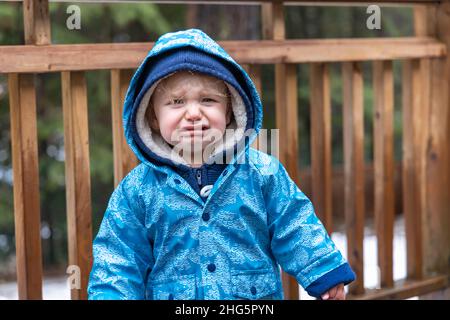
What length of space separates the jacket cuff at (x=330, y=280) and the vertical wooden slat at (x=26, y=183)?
110cm

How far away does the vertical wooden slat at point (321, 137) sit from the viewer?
373 cm

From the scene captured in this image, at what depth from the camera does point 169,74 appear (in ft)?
8.10

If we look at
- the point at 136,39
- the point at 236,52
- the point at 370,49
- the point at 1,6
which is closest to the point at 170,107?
the point at 236,52

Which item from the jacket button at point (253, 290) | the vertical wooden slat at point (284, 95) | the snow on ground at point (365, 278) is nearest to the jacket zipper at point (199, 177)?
the jacket button at point (253, 290)

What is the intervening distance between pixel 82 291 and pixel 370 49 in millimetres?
1664

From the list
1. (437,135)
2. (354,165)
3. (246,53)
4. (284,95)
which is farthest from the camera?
(437,135)

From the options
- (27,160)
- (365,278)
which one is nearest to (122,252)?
(27,160)

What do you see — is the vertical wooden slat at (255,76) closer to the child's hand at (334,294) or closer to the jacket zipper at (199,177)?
the jacket zipper at (199,177)

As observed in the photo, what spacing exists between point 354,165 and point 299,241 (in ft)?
4.50

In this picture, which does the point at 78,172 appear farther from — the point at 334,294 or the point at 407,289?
the point at 407,289

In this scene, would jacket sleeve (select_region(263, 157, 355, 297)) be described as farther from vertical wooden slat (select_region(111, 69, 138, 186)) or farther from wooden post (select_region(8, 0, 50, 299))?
wooden post (select_region(8, 0, 50, 299))

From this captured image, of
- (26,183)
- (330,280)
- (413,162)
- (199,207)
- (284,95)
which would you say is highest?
(284,95)

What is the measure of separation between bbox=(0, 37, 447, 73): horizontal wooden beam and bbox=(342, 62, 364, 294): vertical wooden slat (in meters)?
0.15

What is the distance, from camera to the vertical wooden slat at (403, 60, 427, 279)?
4.14 meters
